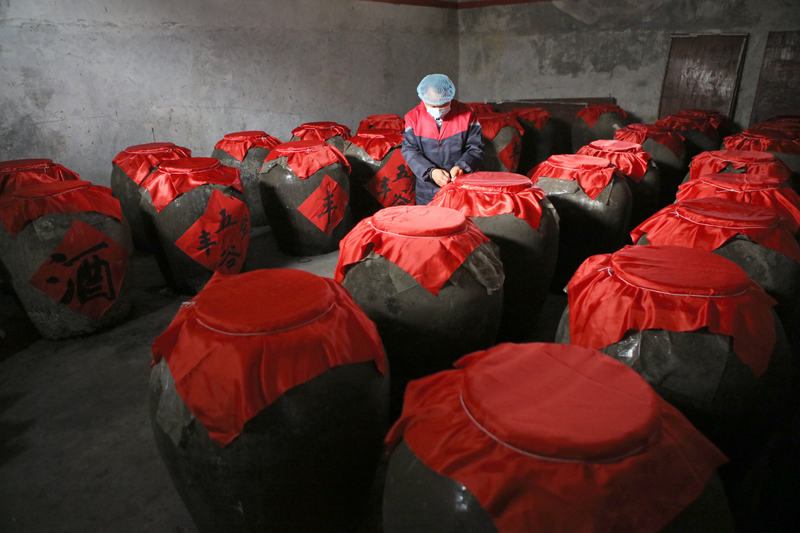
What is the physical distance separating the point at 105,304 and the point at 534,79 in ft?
25.8

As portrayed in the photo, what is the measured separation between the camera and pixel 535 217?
266cm

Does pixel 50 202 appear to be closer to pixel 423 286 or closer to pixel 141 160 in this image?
pixel 141 160

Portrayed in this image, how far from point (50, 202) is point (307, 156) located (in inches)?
77.7

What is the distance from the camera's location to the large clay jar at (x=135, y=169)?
4148mm

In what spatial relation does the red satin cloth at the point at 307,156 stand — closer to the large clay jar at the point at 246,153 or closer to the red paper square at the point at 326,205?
the red paper square at the point at 326,205

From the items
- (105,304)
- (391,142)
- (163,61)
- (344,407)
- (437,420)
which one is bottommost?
(105,304)

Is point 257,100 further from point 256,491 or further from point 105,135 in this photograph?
point 256,491

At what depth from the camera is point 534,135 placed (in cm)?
674

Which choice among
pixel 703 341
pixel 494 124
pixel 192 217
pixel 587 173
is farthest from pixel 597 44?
pixel 703 341

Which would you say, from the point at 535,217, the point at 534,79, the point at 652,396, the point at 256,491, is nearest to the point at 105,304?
the point at 256,491

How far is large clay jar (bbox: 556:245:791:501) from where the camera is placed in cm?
146

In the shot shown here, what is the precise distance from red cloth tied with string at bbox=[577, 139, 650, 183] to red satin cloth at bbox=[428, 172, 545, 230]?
4.82ft

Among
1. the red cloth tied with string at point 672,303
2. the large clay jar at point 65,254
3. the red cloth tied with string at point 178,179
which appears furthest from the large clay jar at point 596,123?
the large clay jar at point 65,254

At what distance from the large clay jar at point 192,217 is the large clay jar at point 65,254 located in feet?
1.00
